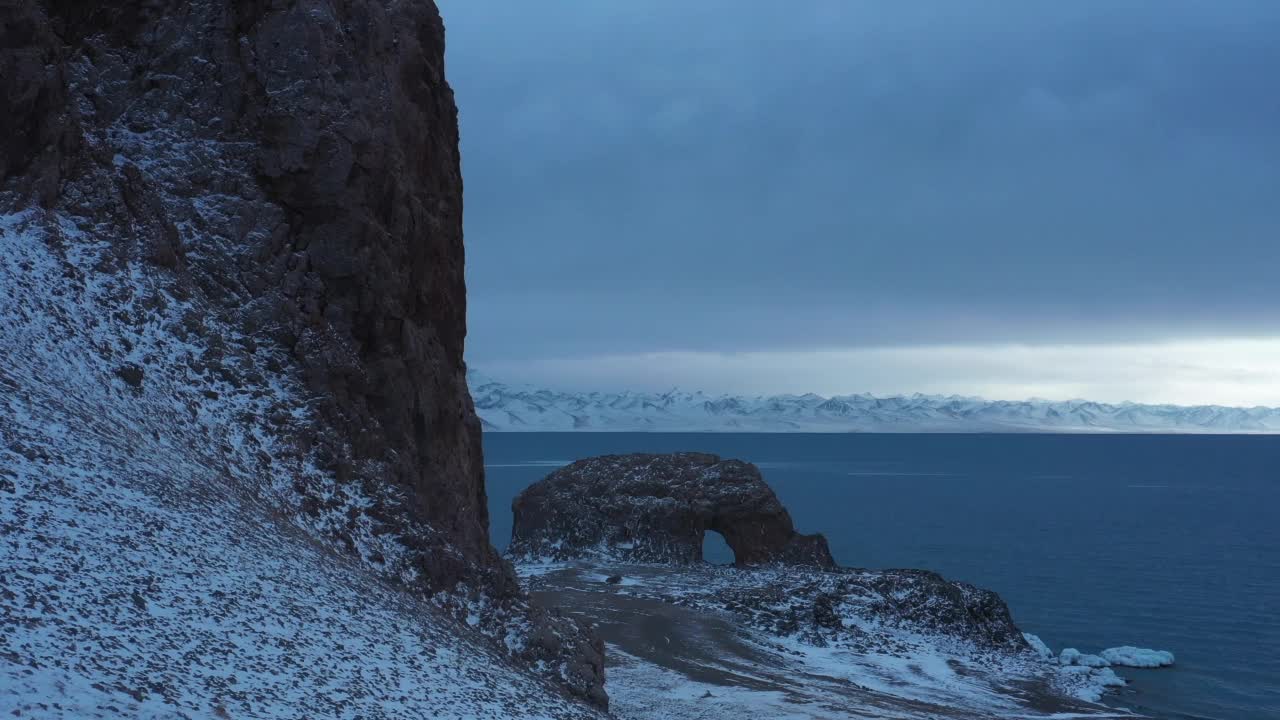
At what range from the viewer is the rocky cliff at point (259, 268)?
80.1 ft

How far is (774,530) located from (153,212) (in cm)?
4199

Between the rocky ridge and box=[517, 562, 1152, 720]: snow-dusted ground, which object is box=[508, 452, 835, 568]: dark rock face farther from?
box=[517, 562, 1152, 720]: snow-dusted ground

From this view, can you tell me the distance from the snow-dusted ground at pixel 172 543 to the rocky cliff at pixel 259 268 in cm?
9

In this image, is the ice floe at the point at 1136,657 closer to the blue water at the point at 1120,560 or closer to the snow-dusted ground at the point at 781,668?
the blue water at the point at 1120,560

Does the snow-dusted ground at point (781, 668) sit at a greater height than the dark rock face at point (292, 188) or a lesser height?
lesser

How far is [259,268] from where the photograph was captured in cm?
2816

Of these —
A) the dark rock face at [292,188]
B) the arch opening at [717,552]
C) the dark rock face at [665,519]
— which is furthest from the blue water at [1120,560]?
the dark rock face at [292,188]

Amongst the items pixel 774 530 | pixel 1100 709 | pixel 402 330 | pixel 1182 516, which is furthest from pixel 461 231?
pixel 1182 516

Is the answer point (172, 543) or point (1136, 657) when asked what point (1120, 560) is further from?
point (172, 543)

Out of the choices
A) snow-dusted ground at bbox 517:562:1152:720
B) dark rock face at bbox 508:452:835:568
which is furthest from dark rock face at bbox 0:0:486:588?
dark rock face at bbox 508:452:835:568

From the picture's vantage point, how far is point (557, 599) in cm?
4669

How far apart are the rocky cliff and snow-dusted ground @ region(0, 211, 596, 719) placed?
0.31ft

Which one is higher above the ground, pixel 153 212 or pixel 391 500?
pixel 153 212

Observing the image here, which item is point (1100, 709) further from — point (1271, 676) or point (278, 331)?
point (278, 331)
